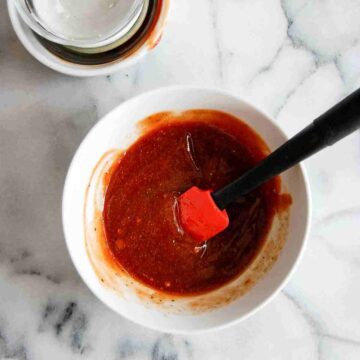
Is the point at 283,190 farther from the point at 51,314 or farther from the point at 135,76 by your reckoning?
the point at 51,314

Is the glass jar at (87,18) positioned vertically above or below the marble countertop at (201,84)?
above

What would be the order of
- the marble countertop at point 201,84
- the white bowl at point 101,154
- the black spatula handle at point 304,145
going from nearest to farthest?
the black spatula handle at point 304,145, the white bowl at point 101,154, the marble countertop at point 201,84

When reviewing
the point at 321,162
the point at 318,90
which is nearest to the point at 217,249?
the point at 321,162

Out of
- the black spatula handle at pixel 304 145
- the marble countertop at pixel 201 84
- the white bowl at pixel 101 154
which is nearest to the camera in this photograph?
the black spatula handle at pixel 304 145

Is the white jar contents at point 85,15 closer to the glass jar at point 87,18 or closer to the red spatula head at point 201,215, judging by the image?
the glass jar at point 87,18

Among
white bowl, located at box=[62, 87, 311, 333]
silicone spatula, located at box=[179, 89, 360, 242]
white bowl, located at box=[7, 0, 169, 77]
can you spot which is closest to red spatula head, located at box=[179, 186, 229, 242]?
silicone spatula, located at box=[179, 89, 360, 242]

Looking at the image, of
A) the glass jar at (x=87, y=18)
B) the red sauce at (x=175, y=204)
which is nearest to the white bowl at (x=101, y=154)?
the red sauce at (x=175, y=204)
